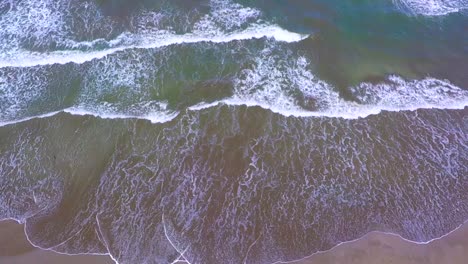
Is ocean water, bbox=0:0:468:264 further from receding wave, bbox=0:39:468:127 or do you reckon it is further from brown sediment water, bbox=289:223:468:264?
brown sediment water, bbox=289:223:468:264

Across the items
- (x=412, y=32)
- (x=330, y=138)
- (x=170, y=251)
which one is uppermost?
(x=412, y=32)

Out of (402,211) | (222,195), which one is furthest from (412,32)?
(222,195)

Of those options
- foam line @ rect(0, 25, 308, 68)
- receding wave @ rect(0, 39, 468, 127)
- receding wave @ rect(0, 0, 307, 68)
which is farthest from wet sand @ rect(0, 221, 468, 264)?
receding wave @ rect(0, 0, 307, 68)

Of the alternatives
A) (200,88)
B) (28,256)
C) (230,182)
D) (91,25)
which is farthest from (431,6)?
(28,256)

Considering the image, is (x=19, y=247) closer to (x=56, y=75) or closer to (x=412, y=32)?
(x=56, y=75)

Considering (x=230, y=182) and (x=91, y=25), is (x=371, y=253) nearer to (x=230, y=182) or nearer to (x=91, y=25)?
(x=230, y=182)
